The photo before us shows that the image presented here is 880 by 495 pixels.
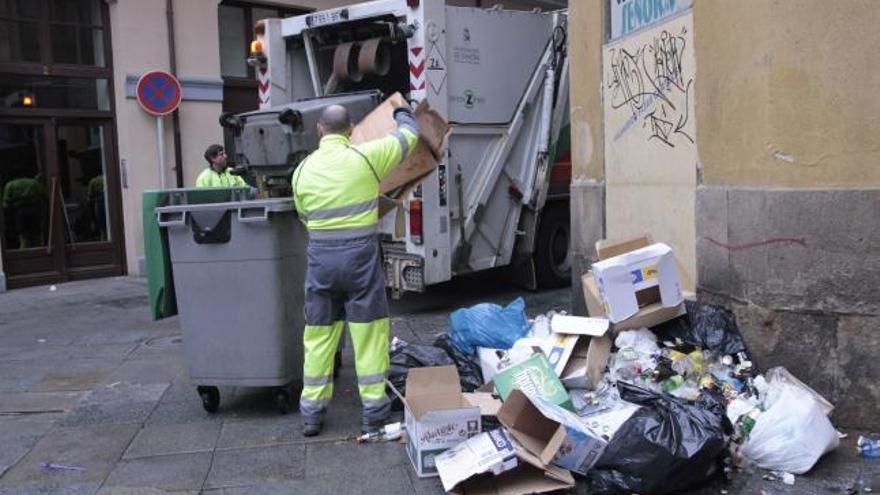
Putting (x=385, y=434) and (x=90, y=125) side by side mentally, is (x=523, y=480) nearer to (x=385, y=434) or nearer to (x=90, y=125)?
(x=385, y=434)

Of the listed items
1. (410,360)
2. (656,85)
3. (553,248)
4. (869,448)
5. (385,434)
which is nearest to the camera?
(869,448)

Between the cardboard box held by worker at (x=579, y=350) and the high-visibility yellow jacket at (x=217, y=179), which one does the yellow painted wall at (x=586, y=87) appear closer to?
the cardboard box held by worker at (x=579, y=350)

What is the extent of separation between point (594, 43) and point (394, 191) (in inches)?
79.3

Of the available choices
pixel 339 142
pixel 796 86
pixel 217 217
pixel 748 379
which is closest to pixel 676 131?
pixel 796 86

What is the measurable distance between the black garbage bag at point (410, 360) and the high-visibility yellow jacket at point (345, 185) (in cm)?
94

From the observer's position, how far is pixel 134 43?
9719 mm

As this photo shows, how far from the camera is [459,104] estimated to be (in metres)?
6.88

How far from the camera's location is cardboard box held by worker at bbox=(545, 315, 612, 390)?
416 cm

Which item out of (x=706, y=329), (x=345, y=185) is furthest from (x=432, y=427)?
(x=706, y=329)

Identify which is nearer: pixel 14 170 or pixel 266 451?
pixel 266 451

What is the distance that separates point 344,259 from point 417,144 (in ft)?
2.59

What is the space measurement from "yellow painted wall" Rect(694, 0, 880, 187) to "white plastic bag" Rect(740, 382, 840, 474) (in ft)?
3.48

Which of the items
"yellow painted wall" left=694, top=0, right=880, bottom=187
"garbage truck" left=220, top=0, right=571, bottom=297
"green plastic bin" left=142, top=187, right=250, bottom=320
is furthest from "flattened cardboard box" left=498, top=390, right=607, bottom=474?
"garbage truck" left=220, top=0, right=571, bottom=297

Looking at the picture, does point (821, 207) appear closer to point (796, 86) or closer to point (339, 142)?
point (796, 86)
